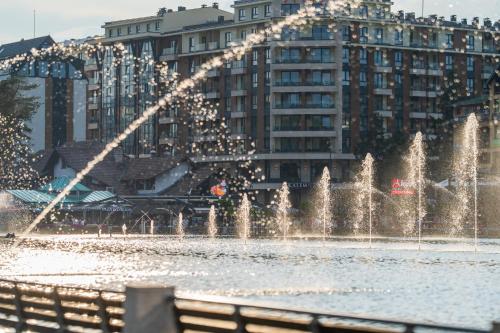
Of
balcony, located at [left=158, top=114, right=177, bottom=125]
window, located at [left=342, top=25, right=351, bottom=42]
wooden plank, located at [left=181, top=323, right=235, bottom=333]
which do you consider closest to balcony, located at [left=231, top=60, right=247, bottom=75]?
window, located at [left=342, top=25, right=351, bottom=42]

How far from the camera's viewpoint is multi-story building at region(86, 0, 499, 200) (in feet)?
502

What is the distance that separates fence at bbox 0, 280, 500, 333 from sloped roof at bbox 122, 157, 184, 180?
12548 centimetres

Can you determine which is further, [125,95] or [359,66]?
[125,95]

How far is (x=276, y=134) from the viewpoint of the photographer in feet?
502

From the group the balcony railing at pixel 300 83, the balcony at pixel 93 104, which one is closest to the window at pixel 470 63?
the balcony railing at pixel 300 83

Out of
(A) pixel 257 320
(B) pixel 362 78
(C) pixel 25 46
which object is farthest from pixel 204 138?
(A) pixel 257 320

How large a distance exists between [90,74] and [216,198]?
5861 centimetres

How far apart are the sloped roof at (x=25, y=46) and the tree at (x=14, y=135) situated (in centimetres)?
3359

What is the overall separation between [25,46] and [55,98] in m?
11.3

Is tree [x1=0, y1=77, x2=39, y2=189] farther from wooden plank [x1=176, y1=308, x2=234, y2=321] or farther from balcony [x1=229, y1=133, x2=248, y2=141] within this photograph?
wooden plank [x1=176, y1=308, x2=234, y2=321]

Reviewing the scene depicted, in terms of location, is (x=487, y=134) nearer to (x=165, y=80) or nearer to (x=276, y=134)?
(x=276, y=134)

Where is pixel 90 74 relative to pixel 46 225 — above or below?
above

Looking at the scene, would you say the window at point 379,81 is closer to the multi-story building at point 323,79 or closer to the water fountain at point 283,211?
the multi-story building at point 323,79

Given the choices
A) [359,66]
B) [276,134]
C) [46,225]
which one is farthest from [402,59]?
[46,225]
